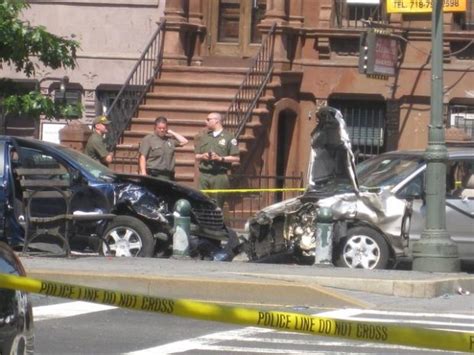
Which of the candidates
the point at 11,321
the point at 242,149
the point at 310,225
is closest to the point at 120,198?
the point at 310,225

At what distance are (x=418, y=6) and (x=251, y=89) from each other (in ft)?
11.5

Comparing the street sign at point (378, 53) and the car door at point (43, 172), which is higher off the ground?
the street sign at point (378, 53)

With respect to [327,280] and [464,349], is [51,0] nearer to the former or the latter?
[327,280]

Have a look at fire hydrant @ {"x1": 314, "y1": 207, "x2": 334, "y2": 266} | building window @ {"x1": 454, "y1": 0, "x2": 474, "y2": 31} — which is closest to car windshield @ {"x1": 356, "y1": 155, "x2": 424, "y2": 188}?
fire hydrant @ {"x1": 314, "y1": 207, "x2": 334, "y2": 266}

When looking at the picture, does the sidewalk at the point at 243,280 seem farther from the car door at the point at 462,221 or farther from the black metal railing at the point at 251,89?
the black metal railing at the point at 251,89

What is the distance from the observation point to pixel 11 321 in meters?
5.00

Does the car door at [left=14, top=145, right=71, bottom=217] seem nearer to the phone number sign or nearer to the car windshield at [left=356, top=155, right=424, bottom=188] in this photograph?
the car windshield at [left=356, top=155, right=424, bottom=188]

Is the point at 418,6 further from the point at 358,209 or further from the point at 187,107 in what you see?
the point at 358,209

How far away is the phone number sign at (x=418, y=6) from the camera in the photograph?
2202 cm

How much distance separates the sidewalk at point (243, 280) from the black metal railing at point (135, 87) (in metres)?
8.83

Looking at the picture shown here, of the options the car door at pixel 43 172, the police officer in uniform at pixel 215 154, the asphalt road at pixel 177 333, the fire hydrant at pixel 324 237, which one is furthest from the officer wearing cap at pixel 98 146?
the asphalt road at pixel 177 333

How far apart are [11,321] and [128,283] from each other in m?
8.33

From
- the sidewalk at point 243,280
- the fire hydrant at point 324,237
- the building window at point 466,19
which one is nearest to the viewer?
A: the sidewalk at point 243,280

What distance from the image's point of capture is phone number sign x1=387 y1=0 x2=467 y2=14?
2202cm
